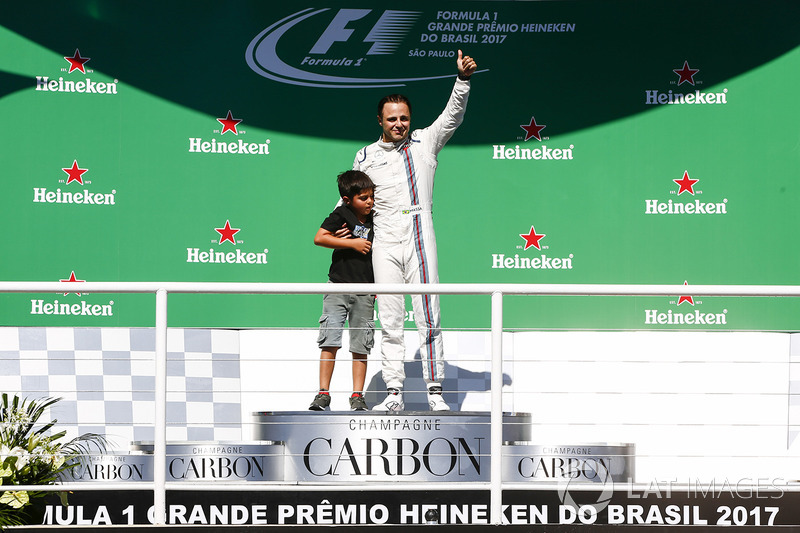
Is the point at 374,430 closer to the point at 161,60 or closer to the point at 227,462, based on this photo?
the point at 227,462

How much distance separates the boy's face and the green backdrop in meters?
1.41

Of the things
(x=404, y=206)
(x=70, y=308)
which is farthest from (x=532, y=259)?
(x=70, y=308)

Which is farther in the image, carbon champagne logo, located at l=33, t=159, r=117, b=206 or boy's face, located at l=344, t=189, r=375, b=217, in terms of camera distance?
carbon champagne logo, located at l=33, t=159, r=117, b=206

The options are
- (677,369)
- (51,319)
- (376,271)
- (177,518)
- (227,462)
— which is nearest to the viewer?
(177,518)

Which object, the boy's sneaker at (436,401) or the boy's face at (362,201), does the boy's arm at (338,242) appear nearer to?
the boy's face at (362,201)

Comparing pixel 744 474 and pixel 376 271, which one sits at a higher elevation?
pixel 376 271

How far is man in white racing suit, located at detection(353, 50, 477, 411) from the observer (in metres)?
4.74

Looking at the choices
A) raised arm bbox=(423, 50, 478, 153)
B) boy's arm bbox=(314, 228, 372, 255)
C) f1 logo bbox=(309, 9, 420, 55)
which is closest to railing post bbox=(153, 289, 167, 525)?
boy's arm bbox=(314, 228, 372, 255)

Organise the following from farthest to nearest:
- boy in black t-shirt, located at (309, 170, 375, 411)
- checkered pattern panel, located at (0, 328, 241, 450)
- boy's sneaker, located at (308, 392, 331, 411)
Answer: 1. checkered pattern panel, located at (0, 328, 241, 450)
2. boy in black t-shirt, located at (309, 170, 375, 411)
3. boy's sneaker, located at (308, 392, 331, 411)

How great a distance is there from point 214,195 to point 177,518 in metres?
2.79

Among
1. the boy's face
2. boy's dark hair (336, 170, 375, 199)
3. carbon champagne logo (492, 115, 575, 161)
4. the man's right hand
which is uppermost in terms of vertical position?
the man's right hand

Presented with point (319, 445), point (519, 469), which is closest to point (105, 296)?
point (319, 445)

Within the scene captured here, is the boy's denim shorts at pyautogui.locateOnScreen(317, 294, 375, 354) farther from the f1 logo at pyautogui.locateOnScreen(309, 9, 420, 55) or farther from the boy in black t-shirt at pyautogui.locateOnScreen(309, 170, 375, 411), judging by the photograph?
the f1 logo at pyautogui.locateOnScreen(309, 9, 420, 55)

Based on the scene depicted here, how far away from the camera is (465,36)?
6305mm
